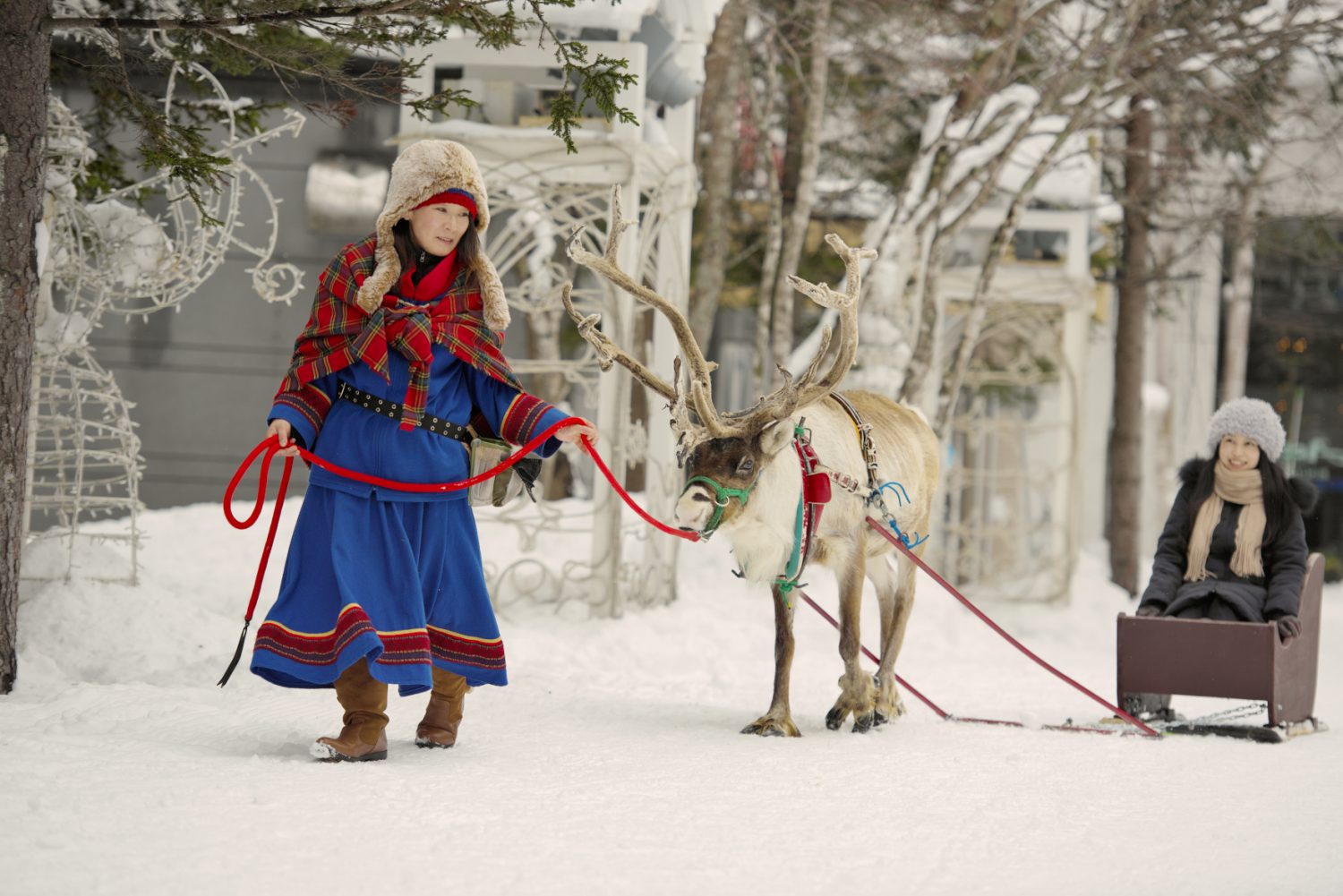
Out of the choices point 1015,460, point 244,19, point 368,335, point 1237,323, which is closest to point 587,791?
point 368,335

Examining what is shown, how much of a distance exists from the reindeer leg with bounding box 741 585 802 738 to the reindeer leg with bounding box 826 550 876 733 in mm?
256

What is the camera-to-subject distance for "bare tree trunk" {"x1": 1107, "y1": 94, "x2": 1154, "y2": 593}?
15.6m

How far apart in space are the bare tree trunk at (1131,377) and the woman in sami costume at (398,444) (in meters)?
11.6

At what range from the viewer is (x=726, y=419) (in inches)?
227

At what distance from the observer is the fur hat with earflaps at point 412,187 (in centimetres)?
496

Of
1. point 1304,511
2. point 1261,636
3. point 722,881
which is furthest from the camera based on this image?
point 1304,511

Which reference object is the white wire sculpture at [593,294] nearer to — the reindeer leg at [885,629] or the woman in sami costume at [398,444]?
the reindeer leg at [885,629]

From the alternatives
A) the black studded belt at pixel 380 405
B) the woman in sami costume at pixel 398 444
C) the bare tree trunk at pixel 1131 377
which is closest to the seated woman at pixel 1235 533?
the woman in sami costume at pixel 398 444

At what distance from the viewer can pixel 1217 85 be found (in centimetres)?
1421

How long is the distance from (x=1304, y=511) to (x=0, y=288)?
5776mm

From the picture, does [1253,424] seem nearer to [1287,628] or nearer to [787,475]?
[1287,628]

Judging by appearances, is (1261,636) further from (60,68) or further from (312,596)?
(60,68)

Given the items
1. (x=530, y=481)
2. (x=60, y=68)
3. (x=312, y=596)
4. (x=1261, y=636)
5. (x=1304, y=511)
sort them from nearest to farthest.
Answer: (x=312, y=596)
(x=530, y=481)
(x=1261, y=636)
(x=1304, y=511)
(x=60, y=68)

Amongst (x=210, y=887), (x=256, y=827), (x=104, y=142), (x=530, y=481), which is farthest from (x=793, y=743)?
(x=104, y=142)
